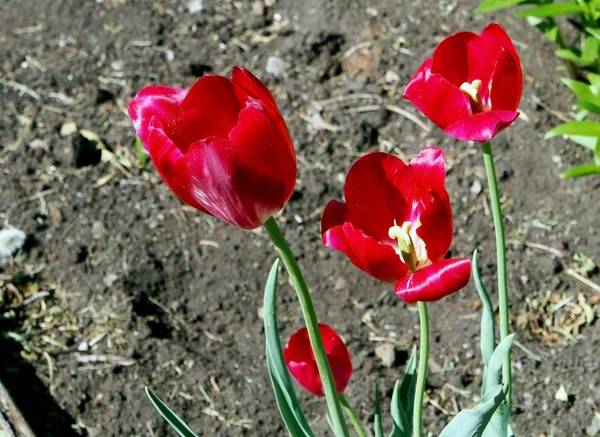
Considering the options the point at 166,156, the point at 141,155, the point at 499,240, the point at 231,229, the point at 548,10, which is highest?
the point at 166,156

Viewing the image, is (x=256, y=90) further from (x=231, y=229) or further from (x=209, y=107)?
(x=231, y=229)

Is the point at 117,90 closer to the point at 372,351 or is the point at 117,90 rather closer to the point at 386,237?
the point at 372,351

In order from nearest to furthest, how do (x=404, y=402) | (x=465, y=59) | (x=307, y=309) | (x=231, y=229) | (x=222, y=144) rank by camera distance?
(x=222, y=144) < (x=307, y=309) < (x=465, y=59) < (x=404, y=402) < (x=231, y=229)

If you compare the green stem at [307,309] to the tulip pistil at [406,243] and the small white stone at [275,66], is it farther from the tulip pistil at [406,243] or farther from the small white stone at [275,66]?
the small white stone at [275,66]

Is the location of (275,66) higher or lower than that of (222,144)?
lower

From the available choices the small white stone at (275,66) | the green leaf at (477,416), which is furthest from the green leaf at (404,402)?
the small white stone at (275,66)

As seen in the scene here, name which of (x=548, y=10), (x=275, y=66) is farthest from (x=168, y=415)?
(x=275, y=66)

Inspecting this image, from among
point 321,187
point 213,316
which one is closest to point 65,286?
point 213,316
